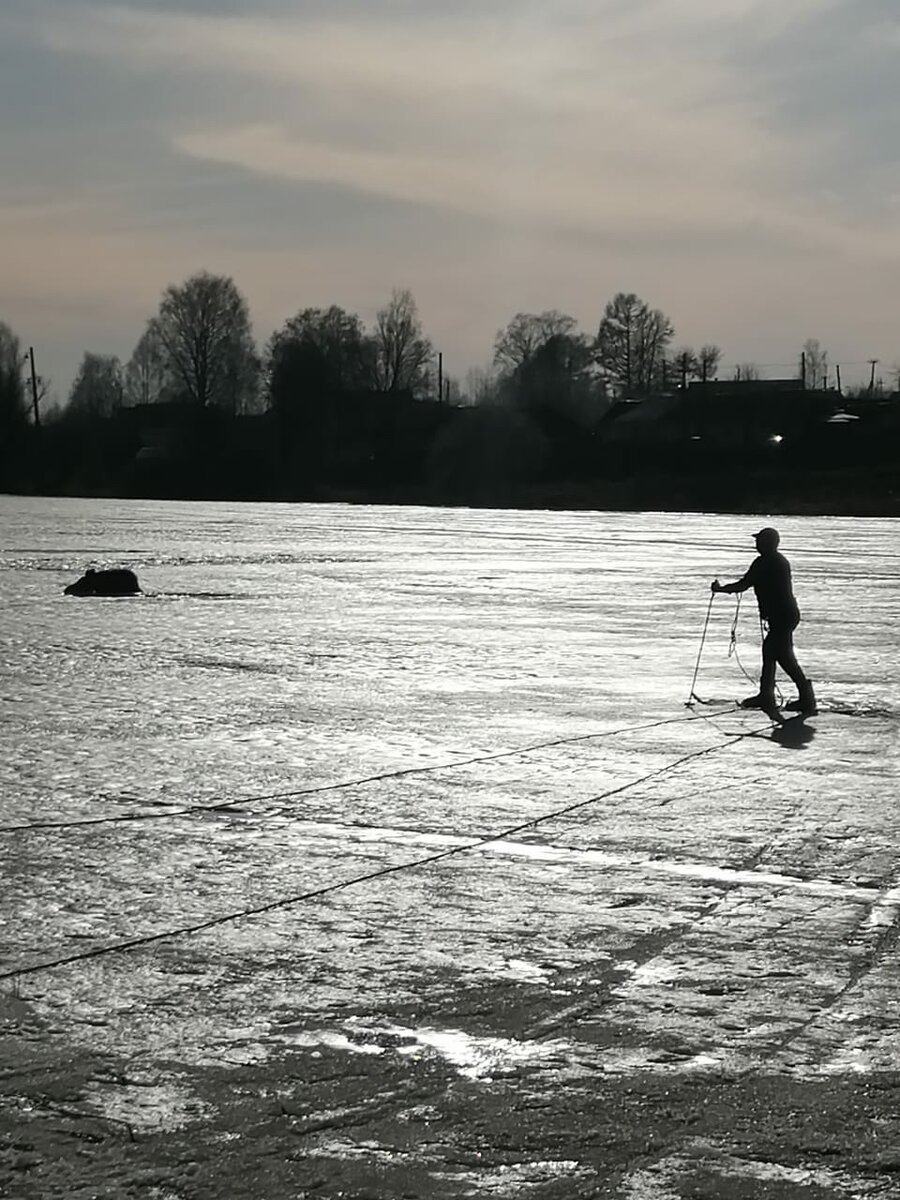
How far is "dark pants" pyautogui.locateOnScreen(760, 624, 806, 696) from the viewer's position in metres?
14.5

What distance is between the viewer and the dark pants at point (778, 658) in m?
14.5

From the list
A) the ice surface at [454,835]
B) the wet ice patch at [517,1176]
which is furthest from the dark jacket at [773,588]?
the wet ice patch at [517,1176]

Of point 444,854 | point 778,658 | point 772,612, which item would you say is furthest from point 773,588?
point 444,854

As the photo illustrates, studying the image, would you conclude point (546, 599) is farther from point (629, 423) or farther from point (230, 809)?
point (629, 423)

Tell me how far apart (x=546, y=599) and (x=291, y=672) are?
10525 mm

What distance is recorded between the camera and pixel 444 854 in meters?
8.67

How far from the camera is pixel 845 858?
8.54 m

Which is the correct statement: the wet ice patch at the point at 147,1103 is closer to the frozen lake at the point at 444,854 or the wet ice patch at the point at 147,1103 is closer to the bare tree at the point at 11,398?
the frozen lake at the point at 444,854

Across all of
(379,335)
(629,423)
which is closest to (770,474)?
(629,423)

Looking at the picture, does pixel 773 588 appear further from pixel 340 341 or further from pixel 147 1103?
pixel 340 341

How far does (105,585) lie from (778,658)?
601 inches

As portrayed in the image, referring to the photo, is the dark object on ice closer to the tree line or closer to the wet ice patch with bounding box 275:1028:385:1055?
the wet ice patch with bounding box 275:1028:385:1055

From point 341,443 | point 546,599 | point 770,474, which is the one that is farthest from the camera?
point 341,443

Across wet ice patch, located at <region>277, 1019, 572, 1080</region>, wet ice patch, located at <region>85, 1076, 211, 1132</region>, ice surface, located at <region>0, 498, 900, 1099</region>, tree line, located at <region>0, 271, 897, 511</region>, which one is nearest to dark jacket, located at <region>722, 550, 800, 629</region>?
ice surface, located at <region>0, 498, 900, 1099</region>
